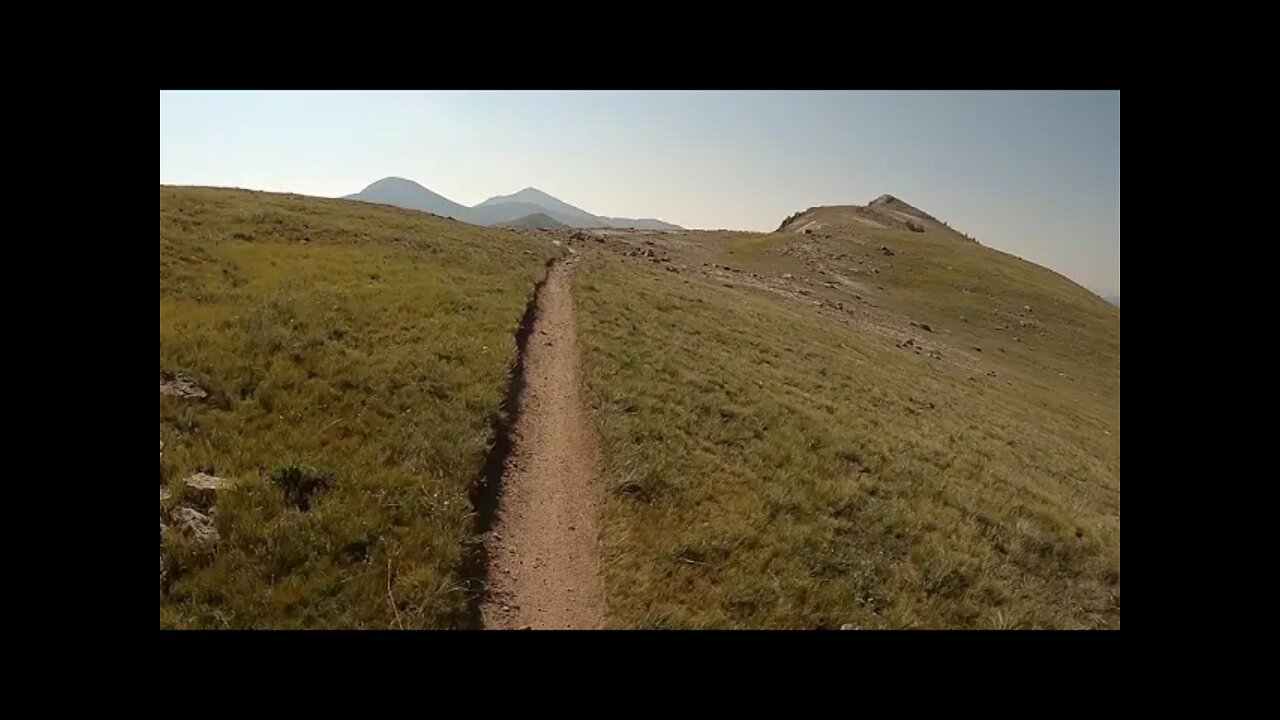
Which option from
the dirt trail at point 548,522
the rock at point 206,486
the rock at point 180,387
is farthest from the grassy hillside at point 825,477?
the rock at point 180,387

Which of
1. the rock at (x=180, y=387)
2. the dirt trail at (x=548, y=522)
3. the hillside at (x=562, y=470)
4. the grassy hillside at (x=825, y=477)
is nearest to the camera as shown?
the hillside at (x=562, y=470)

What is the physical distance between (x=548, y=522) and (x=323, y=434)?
4.32m

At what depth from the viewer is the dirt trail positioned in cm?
762

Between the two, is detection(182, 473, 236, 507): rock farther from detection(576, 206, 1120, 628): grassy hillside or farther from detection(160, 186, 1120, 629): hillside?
detection(576, 206, 1120, 628): grassy hillside

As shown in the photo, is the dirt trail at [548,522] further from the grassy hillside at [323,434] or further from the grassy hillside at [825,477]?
the grassy hillside at [323,434]

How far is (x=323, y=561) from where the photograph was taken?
7.09m

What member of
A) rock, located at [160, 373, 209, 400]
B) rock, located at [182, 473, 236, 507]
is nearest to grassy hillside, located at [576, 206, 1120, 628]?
rock, located at [182, 473, 236, 507]

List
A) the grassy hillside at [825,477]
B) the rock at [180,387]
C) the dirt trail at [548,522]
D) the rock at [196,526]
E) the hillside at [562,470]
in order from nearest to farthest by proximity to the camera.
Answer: the rock at [196,526] < the hillside at [562,470] < the dirt trail at [548,522] < the grassy hillside at [825,477] < the rock at [180,387]

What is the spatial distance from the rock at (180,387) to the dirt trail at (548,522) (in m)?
5.89

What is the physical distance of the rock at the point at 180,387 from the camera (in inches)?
418
